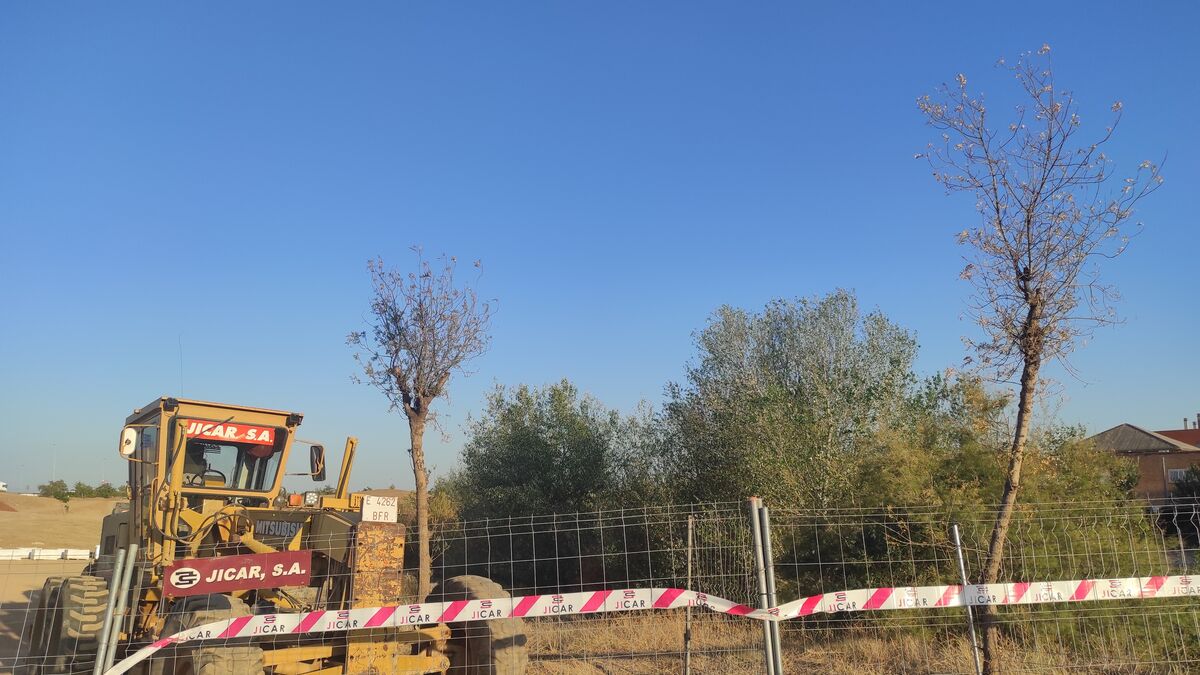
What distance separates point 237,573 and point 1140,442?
58814 mm

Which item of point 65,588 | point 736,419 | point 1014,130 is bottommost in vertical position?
point 65,588

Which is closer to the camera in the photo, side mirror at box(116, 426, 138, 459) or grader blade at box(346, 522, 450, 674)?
grader blade at box(346, 522, 450, 674)

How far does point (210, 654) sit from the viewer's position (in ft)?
22.0

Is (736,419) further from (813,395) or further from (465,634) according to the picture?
(465,634)

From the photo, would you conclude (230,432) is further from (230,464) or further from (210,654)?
(210,654)

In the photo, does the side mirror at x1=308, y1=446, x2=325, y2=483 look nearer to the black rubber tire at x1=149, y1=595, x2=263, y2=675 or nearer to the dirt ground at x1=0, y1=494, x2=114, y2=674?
the black rubber tire at x1=149, y1=595, x2=263, y2=675

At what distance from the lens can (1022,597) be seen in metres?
6.70

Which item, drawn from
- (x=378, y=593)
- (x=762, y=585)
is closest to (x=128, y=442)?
(x=378, y=593)

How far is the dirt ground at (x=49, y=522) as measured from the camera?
30219mm

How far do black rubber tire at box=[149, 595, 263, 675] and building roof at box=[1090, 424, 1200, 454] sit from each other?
5111 cm

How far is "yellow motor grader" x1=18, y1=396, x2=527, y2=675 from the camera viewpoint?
23.5 ft

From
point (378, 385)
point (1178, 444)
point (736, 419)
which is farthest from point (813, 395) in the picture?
point (1178, 444)

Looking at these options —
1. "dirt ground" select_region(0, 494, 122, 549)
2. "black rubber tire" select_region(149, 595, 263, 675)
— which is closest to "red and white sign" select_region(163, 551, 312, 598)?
"black rubber tire" select_region(149, 595, 263, 675)

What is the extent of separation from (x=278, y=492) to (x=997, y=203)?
28.1 feet
